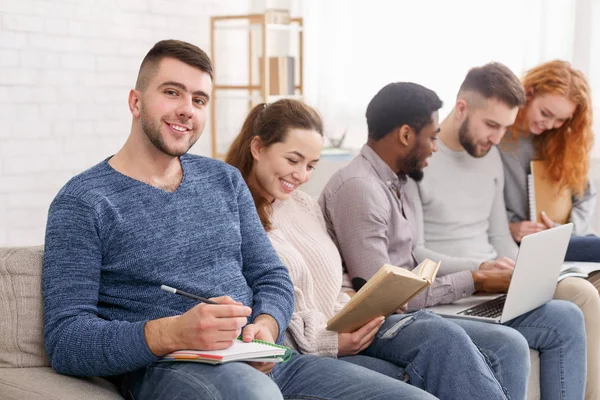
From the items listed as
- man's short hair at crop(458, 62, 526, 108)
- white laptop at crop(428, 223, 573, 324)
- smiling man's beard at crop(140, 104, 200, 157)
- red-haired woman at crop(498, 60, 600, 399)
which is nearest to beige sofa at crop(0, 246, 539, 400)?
smiling man's beard at crop(140, 104, 200, 157)

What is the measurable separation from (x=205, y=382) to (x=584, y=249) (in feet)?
6.30

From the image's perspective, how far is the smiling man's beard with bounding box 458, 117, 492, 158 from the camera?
2842 millimetres

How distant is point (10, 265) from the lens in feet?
5.59

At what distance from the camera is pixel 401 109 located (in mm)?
2514

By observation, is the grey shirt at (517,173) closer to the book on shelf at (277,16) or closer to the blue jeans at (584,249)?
the blue jeans at (584,249)

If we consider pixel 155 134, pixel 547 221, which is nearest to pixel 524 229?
pixel 547 221

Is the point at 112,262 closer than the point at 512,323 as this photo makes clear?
Yes

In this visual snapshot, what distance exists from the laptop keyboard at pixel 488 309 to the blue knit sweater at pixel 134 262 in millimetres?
719

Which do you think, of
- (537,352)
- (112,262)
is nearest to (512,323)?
(537,352)

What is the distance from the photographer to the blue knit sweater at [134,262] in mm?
1579

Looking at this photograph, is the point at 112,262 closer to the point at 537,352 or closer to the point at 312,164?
the point at 312,164

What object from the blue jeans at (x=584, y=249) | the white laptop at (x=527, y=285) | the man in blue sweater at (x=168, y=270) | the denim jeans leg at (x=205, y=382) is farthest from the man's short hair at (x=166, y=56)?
the blue jeans at (x=584, y=249)

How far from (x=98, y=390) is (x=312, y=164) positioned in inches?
35.5

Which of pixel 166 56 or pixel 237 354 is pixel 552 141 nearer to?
pixel 166 56
